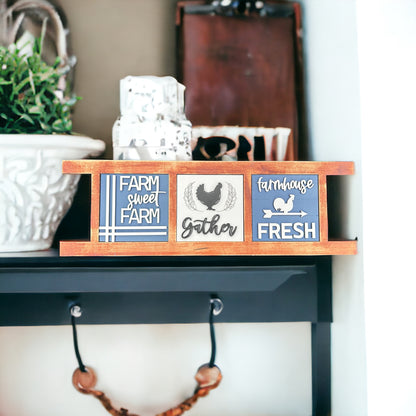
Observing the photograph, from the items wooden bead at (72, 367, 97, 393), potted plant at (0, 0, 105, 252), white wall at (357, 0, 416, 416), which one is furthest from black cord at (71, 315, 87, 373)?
white wall at (357, 0, 416, 416)

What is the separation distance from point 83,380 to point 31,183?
0.35 metres

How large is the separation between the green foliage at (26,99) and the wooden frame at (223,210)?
0.41ft

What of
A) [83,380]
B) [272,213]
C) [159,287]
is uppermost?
[272,213]

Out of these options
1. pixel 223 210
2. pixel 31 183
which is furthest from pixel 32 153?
pixel 223 210

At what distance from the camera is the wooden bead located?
635 millimetres

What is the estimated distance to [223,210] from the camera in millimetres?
492

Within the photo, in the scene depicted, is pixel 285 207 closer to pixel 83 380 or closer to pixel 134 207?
pixel 134 207

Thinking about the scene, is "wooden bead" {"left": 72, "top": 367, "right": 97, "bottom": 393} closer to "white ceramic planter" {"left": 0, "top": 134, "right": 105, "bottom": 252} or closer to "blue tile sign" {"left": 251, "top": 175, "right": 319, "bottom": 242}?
"white ceramic planter" {"left": 0, "top": 134, "right": 105, "bottom": 252}

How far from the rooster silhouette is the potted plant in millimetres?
191

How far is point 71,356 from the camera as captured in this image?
67 centimetres

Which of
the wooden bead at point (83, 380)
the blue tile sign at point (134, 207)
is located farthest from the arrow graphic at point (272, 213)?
the wooden bead at point (83, 380)

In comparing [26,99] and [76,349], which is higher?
[26,99]

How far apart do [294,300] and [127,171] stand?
13.7 inches

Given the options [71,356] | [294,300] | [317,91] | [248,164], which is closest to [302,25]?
[317,91]
